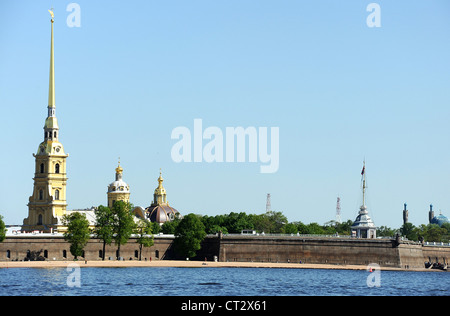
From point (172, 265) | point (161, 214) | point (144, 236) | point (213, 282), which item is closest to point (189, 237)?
point (144, 236)

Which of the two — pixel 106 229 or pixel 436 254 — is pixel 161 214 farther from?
pixel 436 254

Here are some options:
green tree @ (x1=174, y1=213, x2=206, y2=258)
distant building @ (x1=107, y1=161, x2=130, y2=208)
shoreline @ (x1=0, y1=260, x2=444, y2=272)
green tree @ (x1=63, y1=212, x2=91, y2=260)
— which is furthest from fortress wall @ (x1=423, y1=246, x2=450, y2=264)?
distant building @ (x1=107, y1=161, x2=130, y2=208)

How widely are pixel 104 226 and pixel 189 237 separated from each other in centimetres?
1376

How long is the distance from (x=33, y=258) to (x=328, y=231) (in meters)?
74.2

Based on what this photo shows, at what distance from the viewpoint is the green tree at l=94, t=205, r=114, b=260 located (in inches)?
5438

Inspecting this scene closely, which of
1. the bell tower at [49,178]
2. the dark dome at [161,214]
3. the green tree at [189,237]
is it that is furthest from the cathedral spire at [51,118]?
the dark dome at [161,214]

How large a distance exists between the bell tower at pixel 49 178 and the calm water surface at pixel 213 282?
39770 millimetres

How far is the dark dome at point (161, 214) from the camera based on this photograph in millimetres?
192375

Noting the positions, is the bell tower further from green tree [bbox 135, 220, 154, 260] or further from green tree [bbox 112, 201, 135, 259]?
green tree [bbox 112, 201, 135, 259]

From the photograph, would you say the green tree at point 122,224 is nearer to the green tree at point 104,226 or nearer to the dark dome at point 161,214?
the green tree at point 104,226

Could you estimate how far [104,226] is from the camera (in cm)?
13925

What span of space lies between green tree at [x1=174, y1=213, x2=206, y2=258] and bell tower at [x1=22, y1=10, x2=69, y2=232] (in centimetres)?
2246

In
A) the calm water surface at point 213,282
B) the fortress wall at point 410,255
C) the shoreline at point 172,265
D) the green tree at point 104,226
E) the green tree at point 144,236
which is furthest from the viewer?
the green tree at point 144,236
